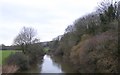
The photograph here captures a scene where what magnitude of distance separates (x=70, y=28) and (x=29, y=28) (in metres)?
9.25

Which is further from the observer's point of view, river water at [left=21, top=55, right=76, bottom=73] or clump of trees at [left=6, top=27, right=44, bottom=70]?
clump of trees at [left=6, top=27, right=44, bottom=70]

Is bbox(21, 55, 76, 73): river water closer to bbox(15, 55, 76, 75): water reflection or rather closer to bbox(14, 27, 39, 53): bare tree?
bbox(15, 55, 76, 75): water reflection

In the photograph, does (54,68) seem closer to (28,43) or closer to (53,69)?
(53,69)

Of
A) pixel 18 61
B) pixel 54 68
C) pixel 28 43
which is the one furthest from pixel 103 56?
pixel 28 43

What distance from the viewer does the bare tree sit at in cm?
4850

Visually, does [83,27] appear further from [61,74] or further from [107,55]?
[107,55]

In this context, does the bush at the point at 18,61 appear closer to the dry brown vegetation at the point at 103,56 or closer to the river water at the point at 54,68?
the river water at the point at 54,68

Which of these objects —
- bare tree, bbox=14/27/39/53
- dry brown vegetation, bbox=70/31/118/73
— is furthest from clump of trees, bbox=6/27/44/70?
dry brown vegetation, bbox=70/31/118/73

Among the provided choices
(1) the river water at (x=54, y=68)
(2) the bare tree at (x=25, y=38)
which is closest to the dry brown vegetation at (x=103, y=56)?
(1) the river water at (x=54, y=68)

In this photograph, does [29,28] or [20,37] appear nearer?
[20,37]

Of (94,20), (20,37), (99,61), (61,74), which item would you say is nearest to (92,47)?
(99,61)

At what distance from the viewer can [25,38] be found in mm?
49625

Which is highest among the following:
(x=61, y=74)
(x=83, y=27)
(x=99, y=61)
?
(x=83, y=27)

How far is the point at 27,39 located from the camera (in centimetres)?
4997
